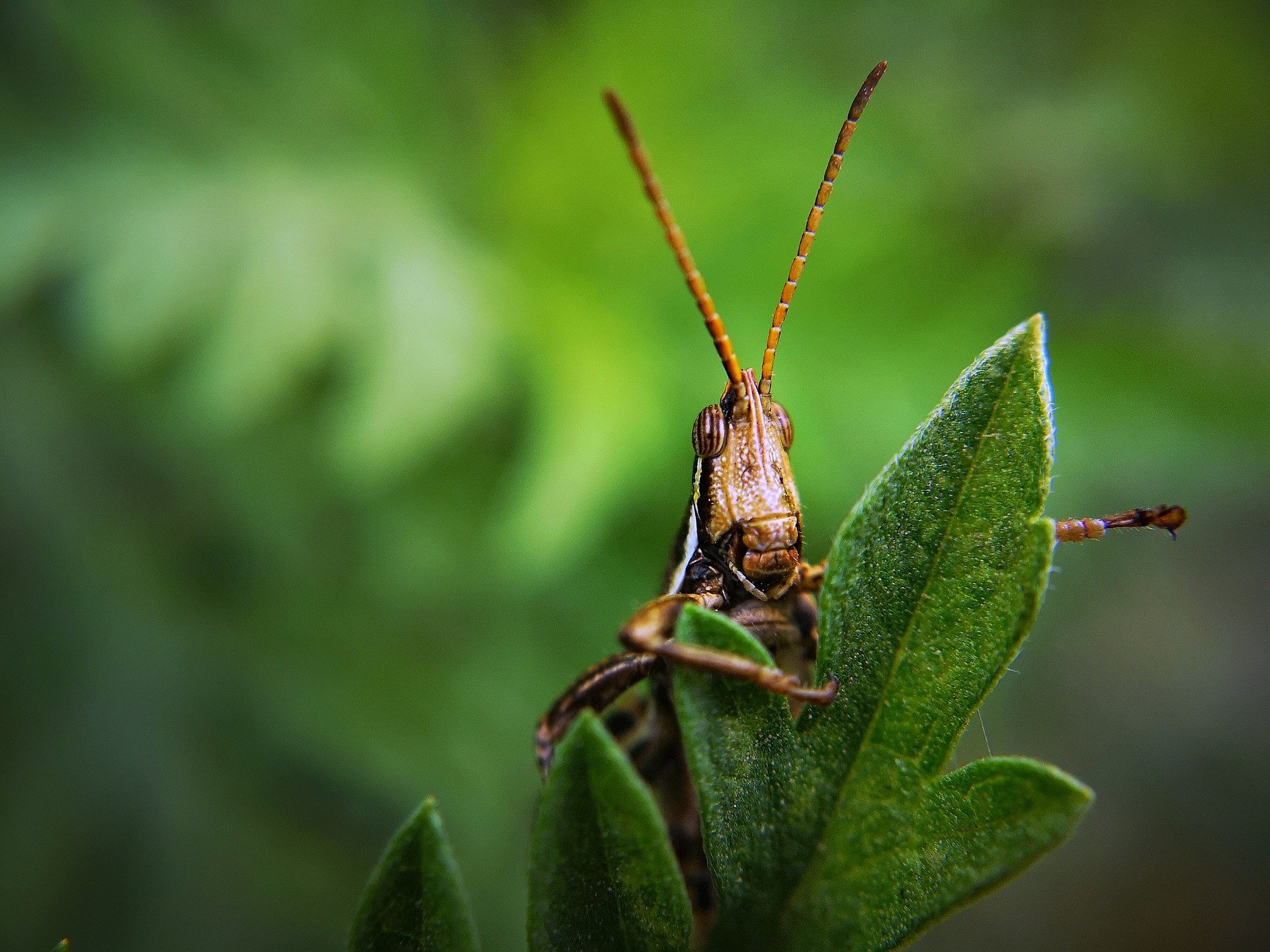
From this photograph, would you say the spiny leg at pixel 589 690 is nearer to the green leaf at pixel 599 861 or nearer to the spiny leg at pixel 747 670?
the spiny leg at pixel 747 670

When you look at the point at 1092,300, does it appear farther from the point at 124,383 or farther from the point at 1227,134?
the point at 124,383

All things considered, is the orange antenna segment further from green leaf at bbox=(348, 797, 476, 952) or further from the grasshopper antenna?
green leaf at bbox=(348, 797, 476, 952)

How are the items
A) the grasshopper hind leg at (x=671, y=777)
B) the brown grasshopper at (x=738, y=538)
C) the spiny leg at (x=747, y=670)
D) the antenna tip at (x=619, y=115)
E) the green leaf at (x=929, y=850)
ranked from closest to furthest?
the green leaf at (x=929, y=850) < the spiny leg at (x=747, y=670) < the antenna tip at (x=619, y=115) < the brown grasshopper at (x=738, y=538) < the grasshopper hind leg at (x=671, y=777)

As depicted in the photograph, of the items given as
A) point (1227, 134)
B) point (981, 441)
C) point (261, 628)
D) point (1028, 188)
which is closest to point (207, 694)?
point (261, 628)

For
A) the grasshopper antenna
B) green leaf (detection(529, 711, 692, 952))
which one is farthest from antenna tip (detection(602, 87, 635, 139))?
green leaf (detection(529, 711, 692, 952))

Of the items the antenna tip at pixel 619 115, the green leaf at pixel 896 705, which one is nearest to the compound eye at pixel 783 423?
the antenna tip at pixel 619 115

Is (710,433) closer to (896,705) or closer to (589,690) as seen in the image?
(589,690)

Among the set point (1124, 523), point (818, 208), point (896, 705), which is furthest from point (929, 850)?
point (818, 208)
